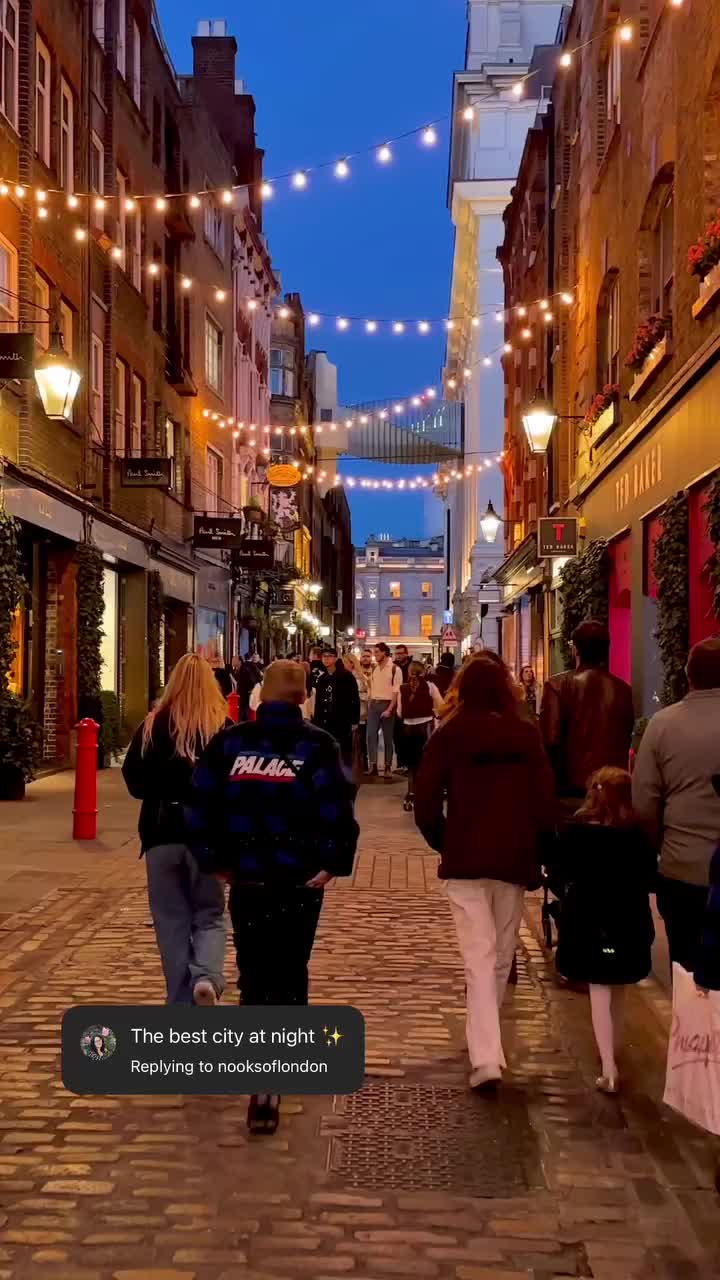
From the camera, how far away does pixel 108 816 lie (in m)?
14.1

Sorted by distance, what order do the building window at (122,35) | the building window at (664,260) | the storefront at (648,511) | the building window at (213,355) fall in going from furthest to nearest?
the building window at (213,355)
the building window at (122,35)
the building window at (664,260)
the storefront at (648,511)

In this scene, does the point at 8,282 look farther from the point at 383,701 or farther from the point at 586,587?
the point at 586,587

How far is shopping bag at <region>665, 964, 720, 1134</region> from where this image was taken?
169 inches

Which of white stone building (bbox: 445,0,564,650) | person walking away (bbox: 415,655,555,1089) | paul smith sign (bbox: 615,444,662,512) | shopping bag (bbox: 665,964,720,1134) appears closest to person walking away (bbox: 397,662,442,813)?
paul smith sign (bbox: 615,444,662,512)

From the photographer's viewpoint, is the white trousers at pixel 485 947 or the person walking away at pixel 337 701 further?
the person walking away at pixel 337 701

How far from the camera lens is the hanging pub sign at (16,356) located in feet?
44.3

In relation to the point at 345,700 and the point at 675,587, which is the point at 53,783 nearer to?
the point at 345,700

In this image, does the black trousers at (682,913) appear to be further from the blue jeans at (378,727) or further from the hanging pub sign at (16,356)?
the blue jeans at (378,727)

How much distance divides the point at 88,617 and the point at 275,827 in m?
15.8

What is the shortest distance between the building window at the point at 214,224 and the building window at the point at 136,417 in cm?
912

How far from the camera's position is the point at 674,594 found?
40.1ft

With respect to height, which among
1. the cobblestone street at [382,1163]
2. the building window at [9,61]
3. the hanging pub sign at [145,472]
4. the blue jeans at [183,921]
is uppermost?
the building window at [9,61]

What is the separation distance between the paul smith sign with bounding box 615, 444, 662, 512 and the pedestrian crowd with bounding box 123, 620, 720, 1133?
8648 millimetres

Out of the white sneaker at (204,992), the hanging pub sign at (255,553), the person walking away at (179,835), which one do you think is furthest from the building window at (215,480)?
the white sneaker at (204,992)
